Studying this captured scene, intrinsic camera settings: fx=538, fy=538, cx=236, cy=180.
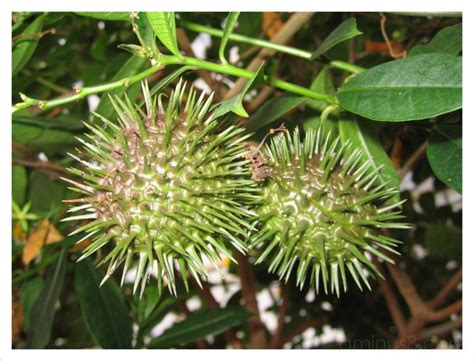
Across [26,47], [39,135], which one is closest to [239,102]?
[26,47]

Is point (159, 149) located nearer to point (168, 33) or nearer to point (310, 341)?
point (168, 33)

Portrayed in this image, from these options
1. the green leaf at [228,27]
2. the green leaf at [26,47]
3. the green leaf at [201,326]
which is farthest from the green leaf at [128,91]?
the green leaf at [201,326]

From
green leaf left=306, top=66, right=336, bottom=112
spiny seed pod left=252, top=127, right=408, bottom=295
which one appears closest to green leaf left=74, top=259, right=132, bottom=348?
spiny seed pod left=252, top=127, right=408, bottom=295

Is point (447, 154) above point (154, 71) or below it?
below

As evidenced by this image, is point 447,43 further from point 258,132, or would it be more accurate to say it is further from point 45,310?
point 45,310

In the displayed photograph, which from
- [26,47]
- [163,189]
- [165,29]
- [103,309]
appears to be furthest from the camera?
[103,309]
